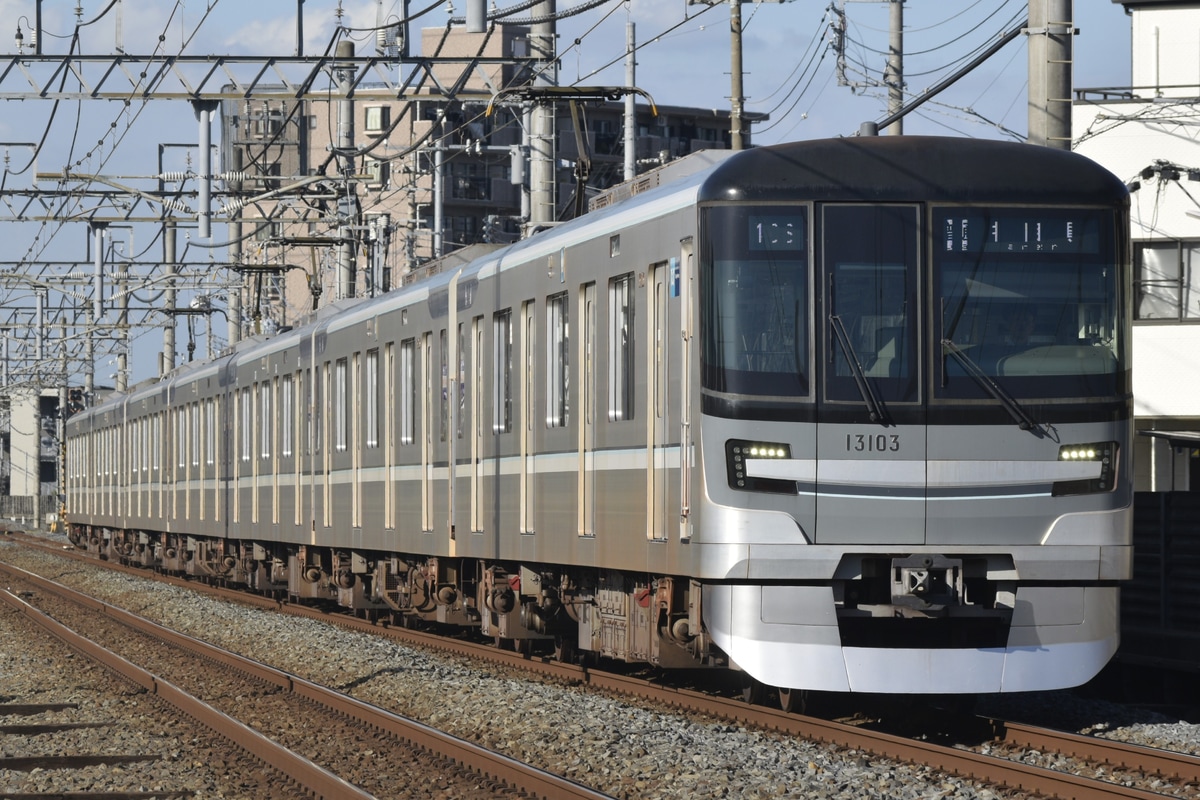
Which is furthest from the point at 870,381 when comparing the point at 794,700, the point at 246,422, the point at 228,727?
the point at 246,422

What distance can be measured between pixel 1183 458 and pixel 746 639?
53.3ft

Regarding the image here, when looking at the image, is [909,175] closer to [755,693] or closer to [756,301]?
[756,301]

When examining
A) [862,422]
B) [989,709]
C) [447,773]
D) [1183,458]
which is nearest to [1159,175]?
[1183,458]

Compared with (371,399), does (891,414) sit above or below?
below

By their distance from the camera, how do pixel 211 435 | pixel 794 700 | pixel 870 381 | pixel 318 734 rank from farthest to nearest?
pixel 211 435 → pixel 318 734 → pixel 794 700 → pixel 870 381

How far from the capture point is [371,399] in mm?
17906

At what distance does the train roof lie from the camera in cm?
983

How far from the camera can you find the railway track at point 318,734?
8992mm

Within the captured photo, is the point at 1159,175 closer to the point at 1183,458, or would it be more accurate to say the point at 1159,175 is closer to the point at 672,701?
the point at 1183,458

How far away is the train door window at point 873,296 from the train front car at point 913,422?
1 cm

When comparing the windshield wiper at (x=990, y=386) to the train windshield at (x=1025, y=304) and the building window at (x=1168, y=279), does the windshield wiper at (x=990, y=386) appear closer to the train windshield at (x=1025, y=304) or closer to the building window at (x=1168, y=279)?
the train windshield at (x=1025, y=304)

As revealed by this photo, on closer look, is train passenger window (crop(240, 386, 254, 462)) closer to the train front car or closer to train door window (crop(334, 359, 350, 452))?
train door window (crop(334, 359, 350, 452))

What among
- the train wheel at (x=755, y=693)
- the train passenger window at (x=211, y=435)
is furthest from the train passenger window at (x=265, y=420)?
the train wheel at (x=755, y=693)

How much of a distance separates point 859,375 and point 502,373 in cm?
463
